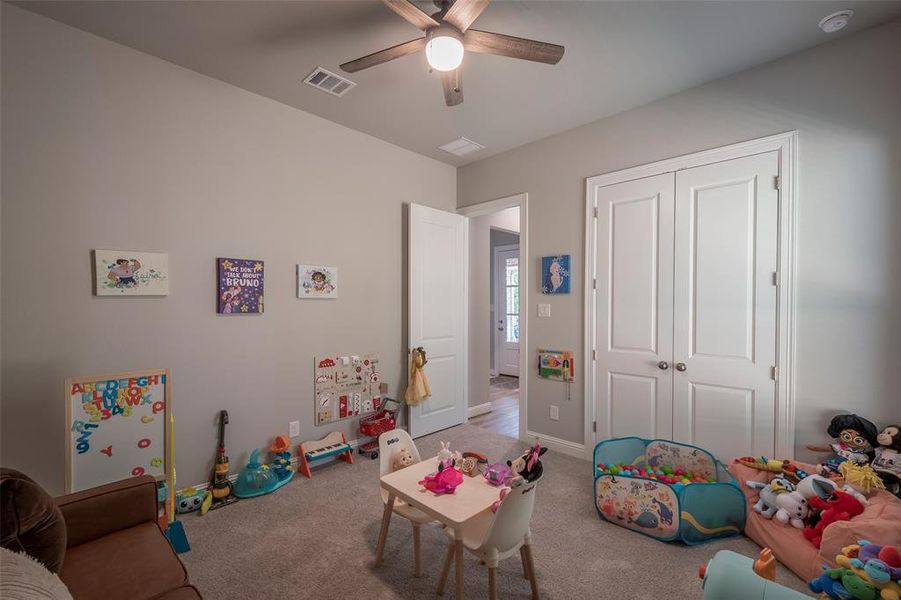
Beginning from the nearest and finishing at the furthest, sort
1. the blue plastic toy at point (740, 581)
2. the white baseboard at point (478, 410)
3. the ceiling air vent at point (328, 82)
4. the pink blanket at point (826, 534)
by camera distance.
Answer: the blue plastic toy at point (740, 581), the pink blanket at point (826, 534), the ceiling air vent at point (328, 82), the white baseboard at point (478, 410)

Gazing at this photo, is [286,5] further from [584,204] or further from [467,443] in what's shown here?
[467,443]

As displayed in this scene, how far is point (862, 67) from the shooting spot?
2180 mm

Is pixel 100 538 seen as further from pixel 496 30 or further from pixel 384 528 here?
pixel 496 30

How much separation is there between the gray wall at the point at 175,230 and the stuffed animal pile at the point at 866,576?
9.87ft

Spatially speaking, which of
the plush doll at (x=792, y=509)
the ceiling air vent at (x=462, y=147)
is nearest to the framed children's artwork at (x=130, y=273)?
the ceiling air vent at (x=462, y=147)

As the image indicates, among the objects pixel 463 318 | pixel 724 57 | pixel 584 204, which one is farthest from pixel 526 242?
pixel 724 57

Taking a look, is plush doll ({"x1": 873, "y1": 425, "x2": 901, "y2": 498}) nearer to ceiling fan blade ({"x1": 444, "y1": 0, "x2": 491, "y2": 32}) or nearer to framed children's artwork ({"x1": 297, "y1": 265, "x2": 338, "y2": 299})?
ceiling fan blade ({"x1": 444, "y1": 0, "x2": 491, "y2": 32})

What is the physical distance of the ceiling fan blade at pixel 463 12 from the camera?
5.44ft

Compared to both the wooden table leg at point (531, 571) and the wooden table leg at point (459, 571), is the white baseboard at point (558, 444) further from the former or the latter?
the wooden table leg at point (459, 571)

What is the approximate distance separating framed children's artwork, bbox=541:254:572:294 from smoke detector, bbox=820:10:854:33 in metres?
1.97

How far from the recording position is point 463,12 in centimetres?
172

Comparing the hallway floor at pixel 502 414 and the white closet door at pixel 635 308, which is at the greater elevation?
the white closet door at pixel 635 308

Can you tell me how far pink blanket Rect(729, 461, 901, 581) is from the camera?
1607 mm

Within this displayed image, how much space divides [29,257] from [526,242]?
3.38 m
